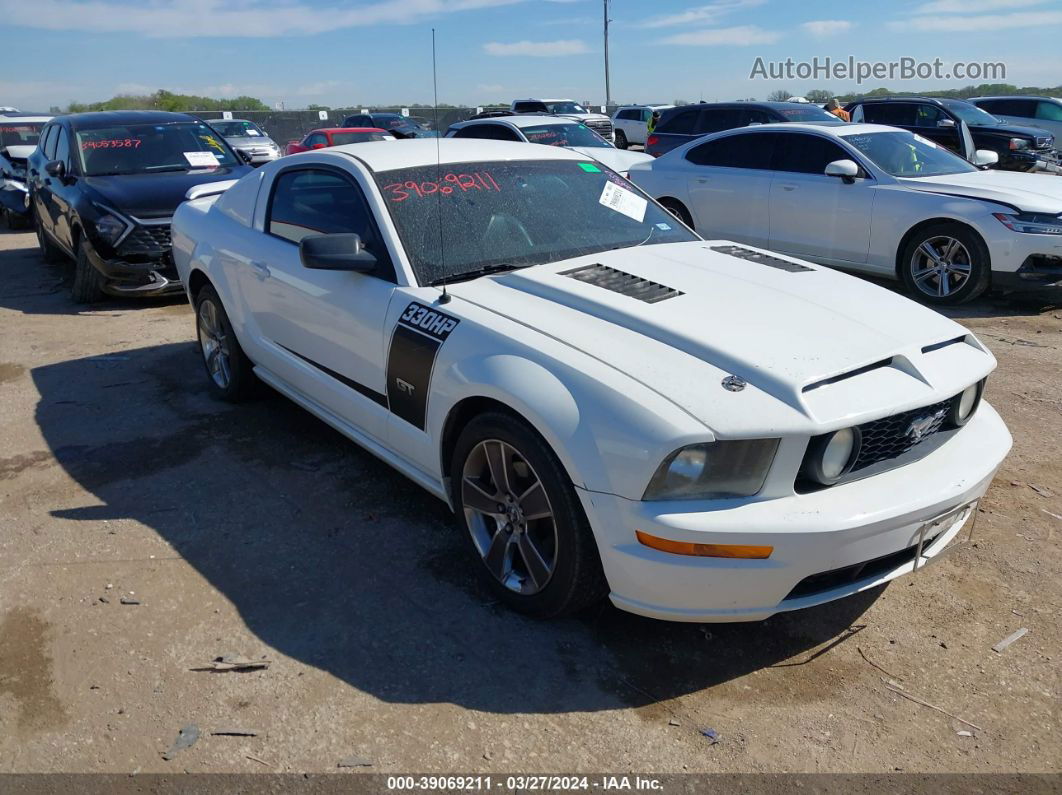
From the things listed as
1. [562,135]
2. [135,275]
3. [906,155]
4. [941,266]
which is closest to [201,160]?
[135,275]

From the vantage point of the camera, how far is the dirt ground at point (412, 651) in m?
2.61

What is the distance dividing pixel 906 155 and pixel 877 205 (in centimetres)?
81

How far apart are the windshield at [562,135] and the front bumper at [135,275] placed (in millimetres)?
7244

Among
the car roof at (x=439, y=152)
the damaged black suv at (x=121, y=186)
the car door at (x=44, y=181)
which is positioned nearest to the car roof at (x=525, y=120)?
the damaged black suv at (x=121, y=186)

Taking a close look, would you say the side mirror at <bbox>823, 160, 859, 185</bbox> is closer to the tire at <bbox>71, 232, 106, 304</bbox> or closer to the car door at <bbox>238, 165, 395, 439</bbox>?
the car door at <bbox>238, 165, 395, 439</bbox>

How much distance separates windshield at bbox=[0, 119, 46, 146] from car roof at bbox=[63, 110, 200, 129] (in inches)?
394

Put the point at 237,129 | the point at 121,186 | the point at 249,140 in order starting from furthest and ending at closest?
1. the point at 237,129
2. the point at 249,140
3. the point at 121,186

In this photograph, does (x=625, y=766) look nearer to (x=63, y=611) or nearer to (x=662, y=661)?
(x=662, y=661)

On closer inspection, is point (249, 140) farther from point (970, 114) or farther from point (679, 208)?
point (970, 114)

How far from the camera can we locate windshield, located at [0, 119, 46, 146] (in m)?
17.5

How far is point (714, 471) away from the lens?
2.63m

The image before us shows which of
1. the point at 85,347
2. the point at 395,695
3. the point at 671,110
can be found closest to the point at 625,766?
the point at 395,695

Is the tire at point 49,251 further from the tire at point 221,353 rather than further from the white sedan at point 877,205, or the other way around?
the white sedan at point 877,205

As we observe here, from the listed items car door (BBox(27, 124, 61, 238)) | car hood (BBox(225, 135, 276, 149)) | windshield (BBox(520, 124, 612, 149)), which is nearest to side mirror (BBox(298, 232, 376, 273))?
car door (BBox(27, 124, 61, 238))
